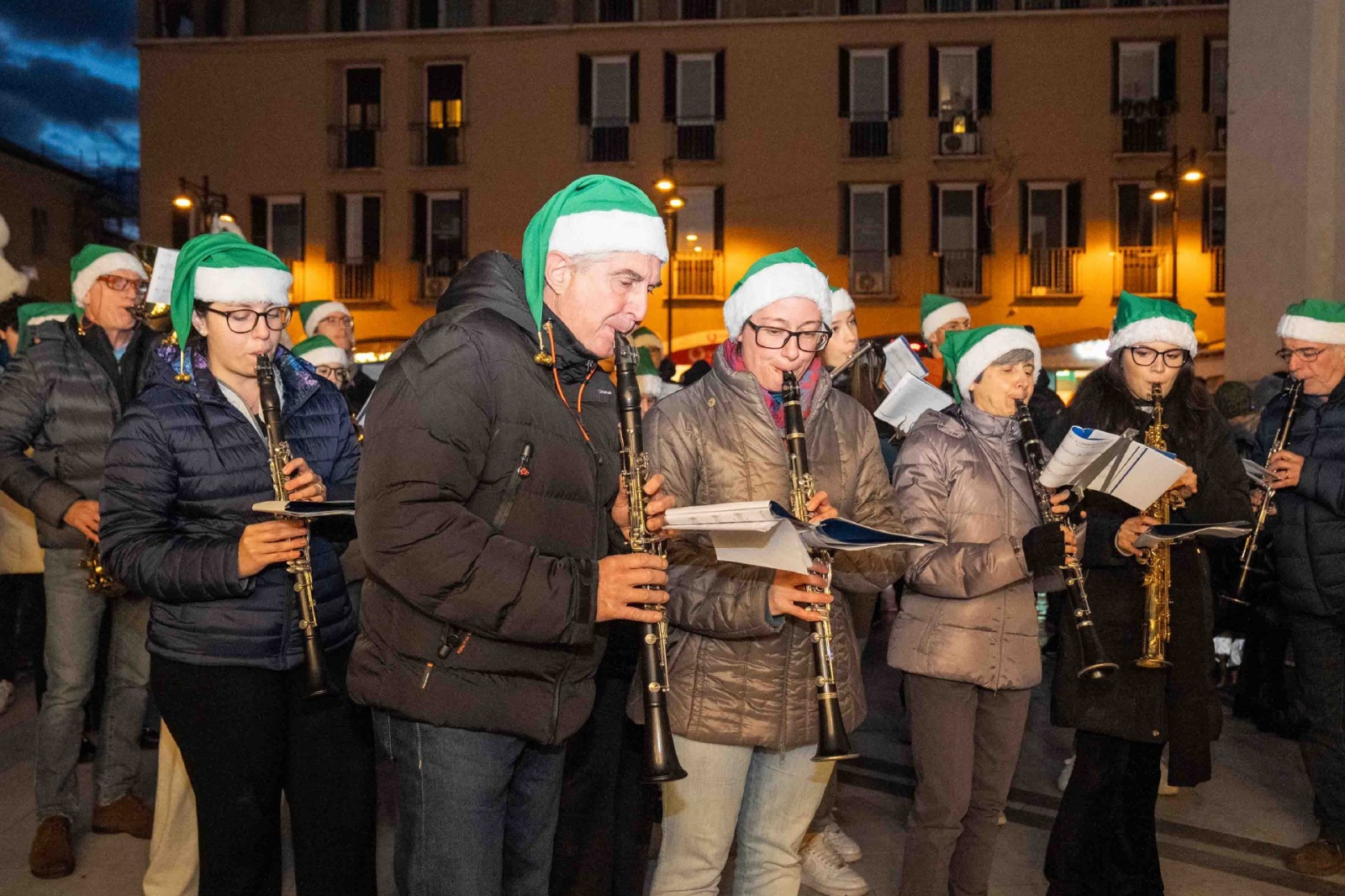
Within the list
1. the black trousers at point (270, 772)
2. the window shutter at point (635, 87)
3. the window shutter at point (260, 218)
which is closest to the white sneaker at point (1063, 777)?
the black trousers at point (270, 772)

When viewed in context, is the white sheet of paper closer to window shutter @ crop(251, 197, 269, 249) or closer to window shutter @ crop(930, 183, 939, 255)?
window shutter @ crop(930, 183, 939, 255)

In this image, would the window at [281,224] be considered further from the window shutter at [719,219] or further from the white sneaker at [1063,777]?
the white sneaker at [1063,777]

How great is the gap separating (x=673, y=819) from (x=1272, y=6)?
366 inches

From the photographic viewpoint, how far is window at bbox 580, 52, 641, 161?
2609 centimetres

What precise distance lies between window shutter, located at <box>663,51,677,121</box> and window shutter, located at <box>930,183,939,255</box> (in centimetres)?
578

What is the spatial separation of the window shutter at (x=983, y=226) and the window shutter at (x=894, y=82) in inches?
94.8

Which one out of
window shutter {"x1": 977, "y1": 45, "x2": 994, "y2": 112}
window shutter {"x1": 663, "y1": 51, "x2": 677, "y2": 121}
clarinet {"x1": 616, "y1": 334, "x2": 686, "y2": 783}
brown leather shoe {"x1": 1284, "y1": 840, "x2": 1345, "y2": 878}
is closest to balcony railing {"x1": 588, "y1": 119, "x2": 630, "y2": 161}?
window shutter {"x1": 663, "y1": 51, "x2": 677, "y2": 121}

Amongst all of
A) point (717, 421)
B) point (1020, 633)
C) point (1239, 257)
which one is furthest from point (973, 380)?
point (1239, 257)

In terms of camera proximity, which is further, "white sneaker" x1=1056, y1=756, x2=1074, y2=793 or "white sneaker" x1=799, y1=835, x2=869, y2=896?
"white sneaker" x1=1056, y1=756, x2=1074, y2=793

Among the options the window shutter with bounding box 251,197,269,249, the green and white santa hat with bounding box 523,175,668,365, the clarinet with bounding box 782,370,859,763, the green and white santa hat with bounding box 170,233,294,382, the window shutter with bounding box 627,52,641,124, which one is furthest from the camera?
the window shutter with bounding box 251,197,269,249

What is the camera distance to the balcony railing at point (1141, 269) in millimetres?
25406

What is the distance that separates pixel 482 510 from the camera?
2.54 m

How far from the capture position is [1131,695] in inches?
158

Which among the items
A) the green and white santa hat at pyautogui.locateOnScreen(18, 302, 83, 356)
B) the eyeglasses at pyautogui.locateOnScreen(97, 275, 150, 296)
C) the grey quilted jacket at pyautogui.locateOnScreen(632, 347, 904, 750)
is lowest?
the grey quilted jacket at pyautogui.locateOnScreen(632, 347, 904, 750)
